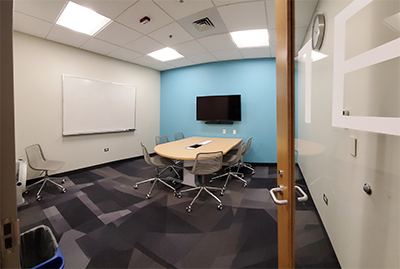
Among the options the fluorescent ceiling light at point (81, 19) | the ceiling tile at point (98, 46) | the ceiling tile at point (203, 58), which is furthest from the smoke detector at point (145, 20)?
the ceiling tile at point (203, 58)

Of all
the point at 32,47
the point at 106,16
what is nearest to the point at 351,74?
the point at 106,16

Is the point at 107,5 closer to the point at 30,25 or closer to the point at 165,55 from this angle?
the point at 30,25

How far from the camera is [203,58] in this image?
4191 mm

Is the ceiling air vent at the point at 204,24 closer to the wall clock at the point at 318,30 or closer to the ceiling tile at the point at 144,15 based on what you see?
the ceiling tile at the point at 144,15

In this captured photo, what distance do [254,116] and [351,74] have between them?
3.40m

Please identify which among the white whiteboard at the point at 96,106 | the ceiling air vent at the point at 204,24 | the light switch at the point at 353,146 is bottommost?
the light switch at the point at 353,146

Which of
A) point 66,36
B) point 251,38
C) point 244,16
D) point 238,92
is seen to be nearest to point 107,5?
point 66,36

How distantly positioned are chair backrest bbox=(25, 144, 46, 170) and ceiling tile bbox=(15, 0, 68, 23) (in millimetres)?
2116

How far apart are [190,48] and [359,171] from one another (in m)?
3.63

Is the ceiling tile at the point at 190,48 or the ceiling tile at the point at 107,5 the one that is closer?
the ceiling tile at the point at 107,5

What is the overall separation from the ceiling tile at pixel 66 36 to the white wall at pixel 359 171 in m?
3.81

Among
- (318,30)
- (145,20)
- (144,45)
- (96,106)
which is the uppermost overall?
(144,45)

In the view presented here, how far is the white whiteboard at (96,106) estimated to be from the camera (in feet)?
11.4

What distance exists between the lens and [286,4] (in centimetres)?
78
